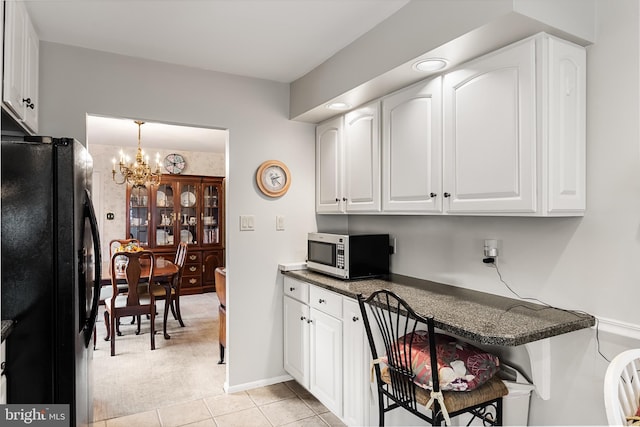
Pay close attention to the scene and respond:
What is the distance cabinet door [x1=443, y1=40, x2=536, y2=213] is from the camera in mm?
1599

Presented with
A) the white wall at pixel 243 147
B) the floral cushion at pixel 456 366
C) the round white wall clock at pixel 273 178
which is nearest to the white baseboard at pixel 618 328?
the floral cushion at pixel 456 366

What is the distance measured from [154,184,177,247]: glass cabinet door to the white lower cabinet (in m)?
3.80

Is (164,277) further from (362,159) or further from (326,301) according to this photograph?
(362,159)

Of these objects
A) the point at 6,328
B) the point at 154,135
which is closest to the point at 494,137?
the point at 6,328

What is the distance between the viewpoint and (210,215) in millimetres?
6465

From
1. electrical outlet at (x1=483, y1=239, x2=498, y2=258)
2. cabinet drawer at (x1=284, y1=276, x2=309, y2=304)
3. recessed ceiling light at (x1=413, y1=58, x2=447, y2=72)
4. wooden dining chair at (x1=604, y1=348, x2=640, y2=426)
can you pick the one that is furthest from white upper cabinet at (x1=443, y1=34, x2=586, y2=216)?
cabinet drawer at (x1=284, y1=276, x2=309, y2=304)

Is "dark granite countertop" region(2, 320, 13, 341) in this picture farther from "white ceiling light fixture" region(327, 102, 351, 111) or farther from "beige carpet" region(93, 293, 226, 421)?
"white ceiling light fixture" region(327, 102, 351, 111)

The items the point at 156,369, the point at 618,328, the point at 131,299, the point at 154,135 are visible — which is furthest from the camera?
the point at 154,135

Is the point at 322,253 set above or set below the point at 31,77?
below

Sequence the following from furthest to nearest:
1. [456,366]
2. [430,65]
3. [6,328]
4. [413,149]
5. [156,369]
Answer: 1. [156,369]
2. [413,149]
3. [430,65]
4. [456,366]
5. [6,328]

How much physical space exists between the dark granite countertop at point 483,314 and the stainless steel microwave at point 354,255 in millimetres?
174

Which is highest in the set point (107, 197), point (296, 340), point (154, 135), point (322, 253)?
point (154, 135)

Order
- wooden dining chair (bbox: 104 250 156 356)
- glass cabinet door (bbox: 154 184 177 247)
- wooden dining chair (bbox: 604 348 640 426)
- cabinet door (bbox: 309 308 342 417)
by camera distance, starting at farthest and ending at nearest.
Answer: glass cabinet door (bbox: 154 184 177 247) → wooden dining chair (bbox: 104 250 156 356) → cabinet door (bbox: 309 308 342 417) → wooden dining chair (bbox: 604 348 640 426)

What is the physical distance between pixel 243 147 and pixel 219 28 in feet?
3.03
